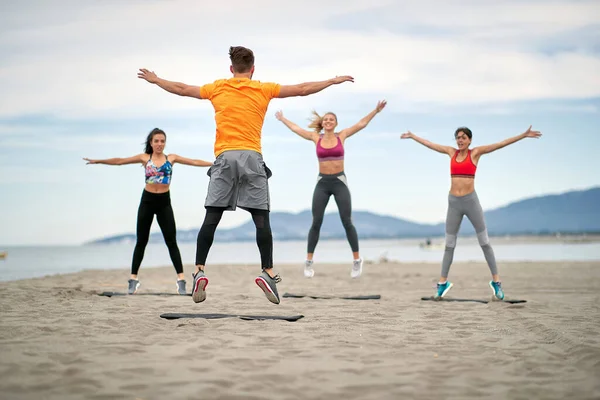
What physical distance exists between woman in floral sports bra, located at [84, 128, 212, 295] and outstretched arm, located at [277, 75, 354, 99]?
121 inches

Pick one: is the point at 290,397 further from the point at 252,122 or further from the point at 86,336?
the point at 252,122

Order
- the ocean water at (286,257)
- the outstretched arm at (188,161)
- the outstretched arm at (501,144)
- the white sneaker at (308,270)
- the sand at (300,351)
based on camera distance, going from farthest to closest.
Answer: the ocean water at (286,257) < the white sneaker at (308,270) < the outstretched arm at (188,161) < the outstretched arm at (501,144) < the sand at (300,351)

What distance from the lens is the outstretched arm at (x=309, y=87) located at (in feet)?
20.7

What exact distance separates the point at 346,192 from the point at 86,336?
6.04m

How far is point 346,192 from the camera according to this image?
10578 millimetres

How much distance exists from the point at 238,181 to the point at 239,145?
363 millimetres

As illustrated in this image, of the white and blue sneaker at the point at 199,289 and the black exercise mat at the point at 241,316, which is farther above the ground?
the white and blue sneaker at the point at 199,289

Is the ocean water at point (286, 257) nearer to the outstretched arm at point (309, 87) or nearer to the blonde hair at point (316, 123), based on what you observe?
the blonde hair at point (316, 123)

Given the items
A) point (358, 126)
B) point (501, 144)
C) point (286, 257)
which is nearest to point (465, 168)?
point (501, 144)

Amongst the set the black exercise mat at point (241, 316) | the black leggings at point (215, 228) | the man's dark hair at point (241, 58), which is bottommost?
the black exercise mat at point (241, 316)

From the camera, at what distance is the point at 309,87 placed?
6.34 meters

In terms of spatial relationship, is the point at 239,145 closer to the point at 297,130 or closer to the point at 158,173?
the point at 158,173

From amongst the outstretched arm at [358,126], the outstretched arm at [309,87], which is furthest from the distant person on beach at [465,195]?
the outstretched arm at [309,87]

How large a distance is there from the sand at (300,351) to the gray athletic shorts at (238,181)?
1207 mm
